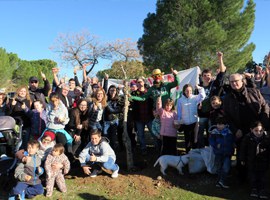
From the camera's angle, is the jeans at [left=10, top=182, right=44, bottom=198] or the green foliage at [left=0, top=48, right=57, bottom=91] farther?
the green foliage at [left=0, top=48, right=57, bottom=91]

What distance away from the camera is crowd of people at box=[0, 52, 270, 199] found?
16.2 ft

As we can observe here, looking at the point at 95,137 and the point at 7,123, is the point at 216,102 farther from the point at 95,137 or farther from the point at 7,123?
the point at 7,123

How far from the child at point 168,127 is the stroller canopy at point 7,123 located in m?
→ 3.27

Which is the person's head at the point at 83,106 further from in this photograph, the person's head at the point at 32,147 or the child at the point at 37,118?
the person's head at the point at 32,147

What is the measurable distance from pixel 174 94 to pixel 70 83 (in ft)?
16.6

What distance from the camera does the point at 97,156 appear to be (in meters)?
5.68

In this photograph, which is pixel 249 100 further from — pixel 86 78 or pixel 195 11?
pixel 195 11

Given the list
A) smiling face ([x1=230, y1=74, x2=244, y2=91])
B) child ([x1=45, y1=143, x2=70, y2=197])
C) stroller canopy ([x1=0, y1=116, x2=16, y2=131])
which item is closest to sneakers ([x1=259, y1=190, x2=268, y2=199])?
smiling face ([x1=230, y1=74, x2=244, y2=91])

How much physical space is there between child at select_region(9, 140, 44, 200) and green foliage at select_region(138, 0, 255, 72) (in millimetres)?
19470

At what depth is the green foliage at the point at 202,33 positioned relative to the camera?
74.2 ft

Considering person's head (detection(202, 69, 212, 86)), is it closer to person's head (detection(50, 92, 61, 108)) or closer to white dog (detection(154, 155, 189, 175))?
white dog (detection(154, 155, 189, 175))

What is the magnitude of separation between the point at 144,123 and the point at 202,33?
57.2 ft

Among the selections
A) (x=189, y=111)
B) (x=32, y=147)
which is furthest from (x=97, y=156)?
(x=189, y=111)

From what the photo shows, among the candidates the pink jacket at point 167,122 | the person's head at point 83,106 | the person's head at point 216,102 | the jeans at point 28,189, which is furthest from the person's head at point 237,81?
the jeans at point 28,189
